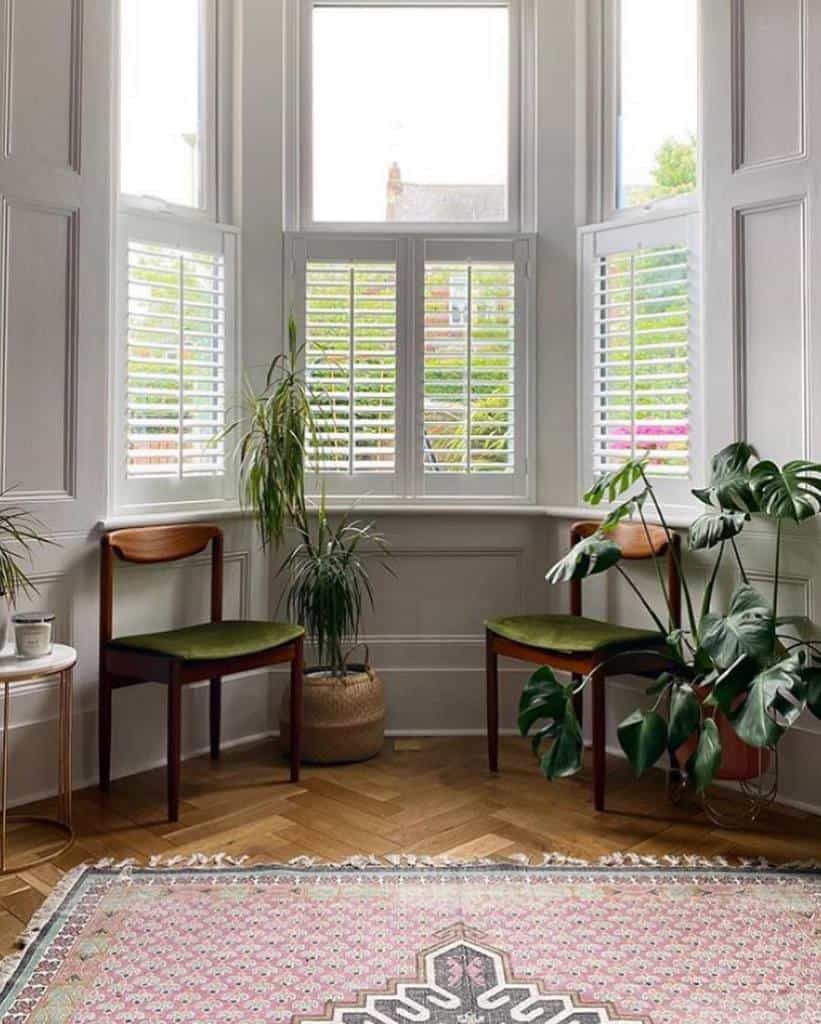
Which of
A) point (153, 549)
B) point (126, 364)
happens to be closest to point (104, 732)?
point (153, 549)

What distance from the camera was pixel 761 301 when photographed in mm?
3084

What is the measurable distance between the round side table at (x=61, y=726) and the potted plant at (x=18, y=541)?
229mm

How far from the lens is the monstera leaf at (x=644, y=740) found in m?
2.67

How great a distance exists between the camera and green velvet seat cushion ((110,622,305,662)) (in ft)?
9.54

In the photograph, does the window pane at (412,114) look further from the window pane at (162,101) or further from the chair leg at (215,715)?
the chair leg at (215,715)

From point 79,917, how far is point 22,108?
7.89 ft

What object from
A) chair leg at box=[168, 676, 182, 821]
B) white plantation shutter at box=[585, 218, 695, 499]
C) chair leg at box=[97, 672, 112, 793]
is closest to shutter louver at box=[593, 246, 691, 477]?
white plantation shutter at box=[585, 218, 695, 499]

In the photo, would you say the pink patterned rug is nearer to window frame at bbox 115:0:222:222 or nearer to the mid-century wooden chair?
the mid-century wooden chair

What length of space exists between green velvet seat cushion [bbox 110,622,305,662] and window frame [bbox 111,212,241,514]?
0.51 metres

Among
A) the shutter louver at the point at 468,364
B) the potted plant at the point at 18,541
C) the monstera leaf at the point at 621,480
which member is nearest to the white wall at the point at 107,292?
the potted plant at the point at 18,541

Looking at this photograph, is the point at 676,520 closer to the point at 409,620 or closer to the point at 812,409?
the point at 812,409

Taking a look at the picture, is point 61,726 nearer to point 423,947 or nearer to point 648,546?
point 423,947

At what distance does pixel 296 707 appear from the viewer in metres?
3.24

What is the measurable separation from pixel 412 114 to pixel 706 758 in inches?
110
